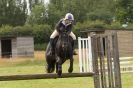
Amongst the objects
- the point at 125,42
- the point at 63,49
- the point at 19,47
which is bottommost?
the point at 19,47

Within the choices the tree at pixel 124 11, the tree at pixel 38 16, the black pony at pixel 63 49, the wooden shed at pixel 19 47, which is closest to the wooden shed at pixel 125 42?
the wooden shed at pixel 19 47

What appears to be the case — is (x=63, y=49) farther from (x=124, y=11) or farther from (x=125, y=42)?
(x=124, y=11)

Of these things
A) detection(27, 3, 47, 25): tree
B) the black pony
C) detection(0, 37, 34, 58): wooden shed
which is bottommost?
detection(0, 37, 34, 58): wooden shed

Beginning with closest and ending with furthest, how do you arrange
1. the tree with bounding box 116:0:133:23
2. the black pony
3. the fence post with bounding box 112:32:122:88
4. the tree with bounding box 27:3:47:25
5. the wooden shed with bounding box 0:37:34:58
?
the black pony → the fence post with bounding box 112:32:122:88 → the wooden shed with bounding box 0:37:34:58 → the tree with bounding box 116:0:133:23 → the tree with bounding box 27:3:47:25

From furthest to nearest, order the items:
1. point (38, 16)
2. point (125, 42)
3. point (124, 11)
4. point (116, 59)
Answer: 1. point (38, 16)
2. point (124, 11)
3. point (125, 42)
4. point (116, 59)

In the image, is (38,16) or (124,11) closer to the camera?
(124,11)

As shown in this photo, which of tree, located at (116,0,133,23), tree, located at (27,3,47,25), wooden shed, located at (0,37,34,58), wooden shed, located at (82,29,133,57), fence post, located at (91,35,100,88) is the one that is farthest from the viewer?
tree, located at (27,3,47,25)

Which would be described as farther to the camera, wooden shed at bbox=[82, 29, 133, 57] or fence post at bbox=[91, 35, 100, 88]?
wooden shed at bbox=[82, 29, 133, 57]

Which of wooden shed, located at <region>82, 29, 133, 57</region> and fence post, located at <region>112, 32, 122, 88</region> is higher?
fence post, located at <region>112, 32, 122, 88</region>

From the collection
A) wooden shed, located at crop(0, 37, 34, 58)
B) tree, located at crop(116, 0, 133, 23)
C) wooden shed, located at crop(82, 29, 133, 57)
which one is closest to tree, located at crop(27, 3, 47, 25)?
tree, located at crop(116, 0, 133, 23)

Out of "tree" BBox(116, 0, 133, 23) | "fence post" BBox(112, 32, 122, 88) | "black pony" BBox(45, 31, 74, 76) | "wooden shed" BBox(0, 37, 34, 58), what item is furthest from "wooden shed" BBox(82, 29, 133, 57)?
"black pony" BBox(45, 31, 74, 76)

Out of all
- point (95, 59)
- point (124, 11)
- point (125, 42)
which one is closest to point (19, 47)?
point (125, 42)

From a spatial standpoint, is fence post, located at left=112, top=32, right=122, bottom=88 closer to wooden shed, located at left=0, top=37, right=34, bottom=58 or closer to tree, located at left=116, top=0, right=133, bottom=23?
wooden shed, located at left=0, top=37, right=34, bottom=58

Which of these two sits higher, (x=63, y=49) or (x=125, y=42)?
(x=63, y=49)
